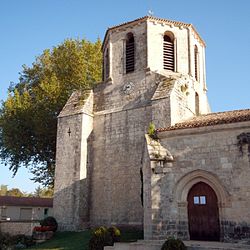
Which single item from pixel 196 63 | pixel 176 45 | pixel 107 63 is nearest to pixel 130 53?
pixel 107 63

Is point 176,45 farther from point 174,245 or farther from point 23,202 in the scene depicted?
point 23,202

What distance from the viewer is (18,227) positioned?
1806 centimetres

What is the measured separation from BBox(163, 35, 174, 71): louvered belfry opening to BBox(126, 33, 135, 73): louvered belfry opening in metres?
1.78

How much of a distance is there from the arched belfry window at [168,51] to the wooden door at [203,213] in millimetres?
8242

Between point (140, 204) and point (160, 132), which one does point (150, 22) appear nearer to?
point (160, 132)

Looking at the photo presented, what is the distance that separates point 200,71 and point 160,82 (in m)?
4.54

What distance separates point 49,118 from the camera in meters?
23.4

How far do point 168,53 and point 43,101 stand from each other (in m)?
9.97

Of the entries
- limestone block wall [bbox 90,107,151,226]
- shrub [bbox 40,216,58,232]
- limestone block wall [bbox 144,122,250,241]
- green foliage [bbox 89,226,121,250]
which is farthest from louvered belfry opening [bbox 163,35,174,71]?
shrub [bbox 40,216,58,232]

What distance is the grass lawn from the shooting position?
13617 mm

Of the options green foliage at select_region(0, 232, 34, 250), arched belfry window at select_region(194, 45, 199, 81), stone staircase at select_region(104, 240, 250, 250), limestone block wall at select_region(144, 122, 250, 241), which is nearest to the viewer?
stone staircase at select_region(104, 240, 250, 250)

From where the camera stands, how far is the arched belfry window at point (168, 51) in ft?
60.8

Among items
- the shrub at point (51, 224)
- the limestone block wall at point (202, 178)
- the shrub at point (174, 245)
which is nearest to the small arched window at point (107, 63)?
the limestone block wall at point (202, 178)

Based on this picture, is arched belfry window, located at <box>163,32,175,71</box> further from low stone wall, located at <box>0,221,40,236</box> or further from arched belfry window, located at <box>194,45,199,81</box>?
low stone wall, located at <box>0,221,40,236</box>
